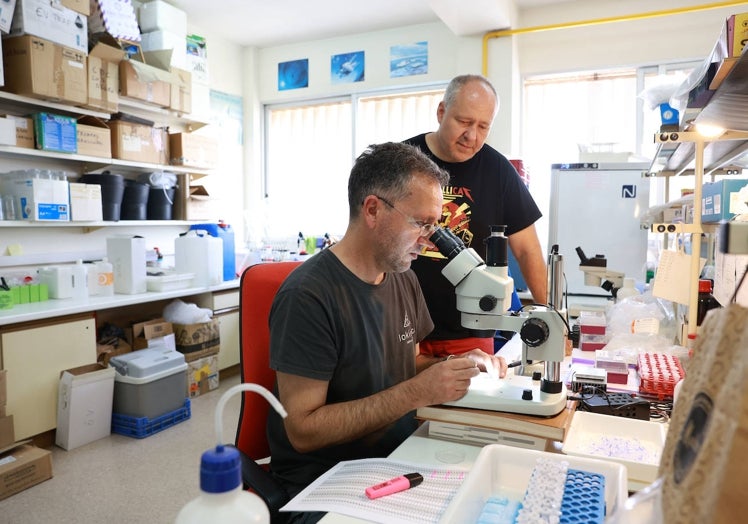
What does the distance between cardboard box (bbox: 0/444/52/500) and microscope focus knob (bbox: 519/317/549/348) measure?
2.34 meters

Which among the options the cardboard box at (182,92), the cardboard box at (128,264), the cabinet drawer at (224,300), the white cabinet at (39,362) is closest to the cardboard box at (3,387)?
the white cabinet at (39,362)

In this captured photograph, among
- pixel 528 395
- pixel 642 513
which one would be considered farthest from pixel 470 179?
pixel 642 513

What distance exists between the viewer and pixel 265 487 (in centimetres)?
107

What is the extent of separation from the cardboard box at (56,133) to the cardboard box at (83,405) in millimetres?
1271

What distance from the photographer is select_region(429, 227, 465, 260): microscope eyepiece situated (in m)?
1.19

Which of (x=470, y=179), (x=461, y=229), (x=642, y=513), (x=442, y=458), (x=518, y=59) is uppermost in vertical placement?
(x=518, y=59)

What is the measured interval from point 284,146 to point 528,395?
4.56 m

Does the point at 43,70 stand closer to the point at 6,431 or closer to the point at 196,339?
the point at 196,339

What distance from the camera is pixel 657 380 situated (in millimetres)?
1397

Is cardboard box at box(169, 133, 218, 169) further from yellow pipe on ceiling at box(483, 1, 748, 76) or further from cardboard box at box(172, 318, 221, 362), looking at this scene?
yellow pipe on ceiling at box(483, 1, 748, 76)

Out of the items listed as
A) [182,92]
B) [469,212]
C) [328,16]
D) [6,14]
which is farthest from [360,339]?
[328,16]

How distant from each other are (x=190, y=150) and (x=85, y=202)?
927 mm

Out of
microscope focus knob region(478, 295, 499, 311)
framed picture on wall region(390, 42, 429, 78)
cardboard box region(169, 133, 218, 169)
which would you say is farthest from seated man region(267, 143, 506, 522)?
framed picture on wall region(390, 42, 429, 78)

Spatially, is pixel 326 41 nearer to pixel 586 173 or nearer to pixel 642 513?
pixel 586 173
